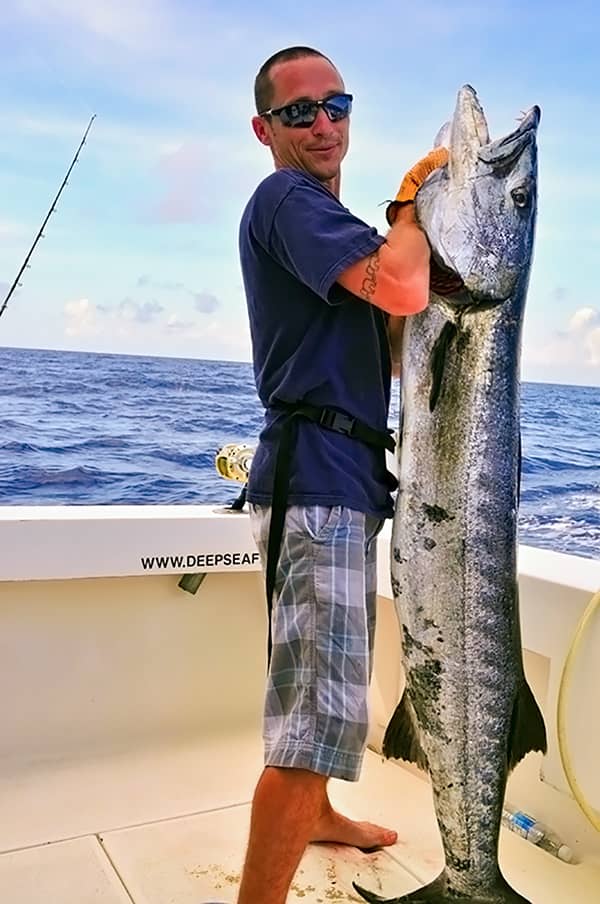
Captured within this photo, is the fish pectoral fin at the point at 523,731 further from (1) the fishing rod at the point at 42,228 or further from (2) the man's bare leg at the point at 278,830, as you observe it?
(1) the fishing rod at the point at 42,228

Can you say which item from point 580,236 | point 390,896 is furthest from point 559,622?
point 580,236

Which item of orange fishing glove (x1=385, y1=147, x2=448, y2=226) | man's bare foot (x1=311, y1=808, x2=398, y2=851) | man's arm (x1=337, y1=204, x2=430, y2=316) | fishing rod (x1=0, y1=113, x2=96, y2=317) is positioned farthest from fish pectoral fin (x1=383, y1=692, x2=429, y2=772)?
fishing rod (x1=0, y1=113, x2=96, y2=317)

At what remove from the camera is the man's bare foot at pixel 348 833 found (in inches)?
102

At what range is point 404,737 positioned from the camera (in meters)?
2.12

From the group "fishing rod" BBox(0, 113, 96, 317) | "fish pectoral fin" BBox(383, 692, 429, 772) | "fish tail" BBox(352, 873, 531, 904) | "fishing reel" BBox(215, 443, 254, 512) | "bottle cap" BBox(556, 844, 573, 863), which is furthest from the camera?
"fishing rod" BBox(0, 113, 96, 317)

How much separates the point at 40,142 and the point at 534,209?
20402 mm

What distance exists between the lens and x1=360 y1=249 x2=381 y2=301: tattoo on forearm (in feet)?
6.11

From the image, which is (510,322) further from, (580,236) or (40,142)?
(40,142)

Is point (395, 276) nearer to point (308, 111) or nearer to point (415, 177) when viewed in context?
point (415, 177)

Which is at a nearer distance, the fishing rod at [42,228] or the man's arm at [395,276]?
the man's arm at [395,276]

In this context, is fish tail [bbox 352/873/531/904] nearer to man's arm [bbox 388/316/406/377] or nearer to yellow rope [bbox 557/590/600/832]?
yellow rope [bbox 557/590/600/832]

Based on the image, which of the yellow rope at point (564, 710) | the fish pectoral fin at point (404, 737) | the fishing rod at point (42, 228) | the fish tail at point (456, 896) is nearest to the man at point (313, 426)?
the fish pectoral fin at point (404, 737)

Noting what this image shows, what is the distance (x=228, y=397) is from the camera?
18.3 m

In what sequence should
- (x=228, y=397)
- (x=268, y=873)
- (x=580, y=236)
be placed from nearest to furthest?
1. (x=268, y=873)
2. (x=580, y=236)
3. (x=228, y=397)
